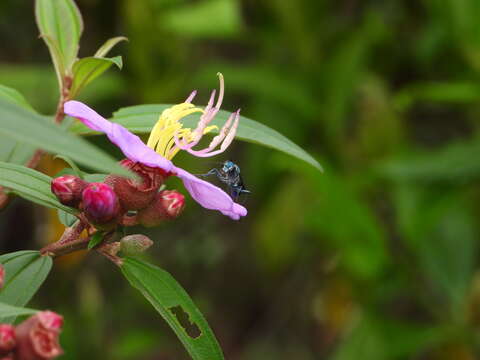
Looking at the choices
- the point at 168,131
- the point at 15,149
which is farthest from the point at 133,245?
the point at 15,149

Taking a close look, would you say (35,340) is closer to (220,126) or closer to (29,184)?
(29,184)

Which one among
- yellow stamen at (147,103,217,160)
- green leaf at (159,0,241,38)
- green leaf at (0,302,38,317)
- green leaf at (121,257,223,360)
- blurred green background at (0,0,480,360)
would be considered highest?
yellow stamen at (147,103,217,160)

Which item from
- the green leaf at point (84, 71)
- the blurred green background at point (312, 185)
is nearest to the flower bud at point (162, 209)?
the green leaf at point (84, 71)

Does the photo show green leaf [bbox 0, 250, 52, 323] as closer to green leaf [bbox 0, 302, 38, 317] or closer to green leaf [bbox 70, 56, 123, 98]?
green leaf [bbox 0, 302, 38, 317]

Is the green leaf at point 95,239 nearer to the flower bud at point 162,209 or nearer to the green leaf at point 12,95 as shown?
the flower bud at point 162,209

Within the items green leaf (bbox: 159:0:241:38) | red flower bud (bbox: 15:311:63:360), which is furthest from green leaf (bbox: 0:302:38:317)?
green leaf (bbox: 159:0:241:38)

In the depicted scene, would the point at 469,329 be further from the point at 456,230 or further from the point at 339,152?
the point at 339,152
